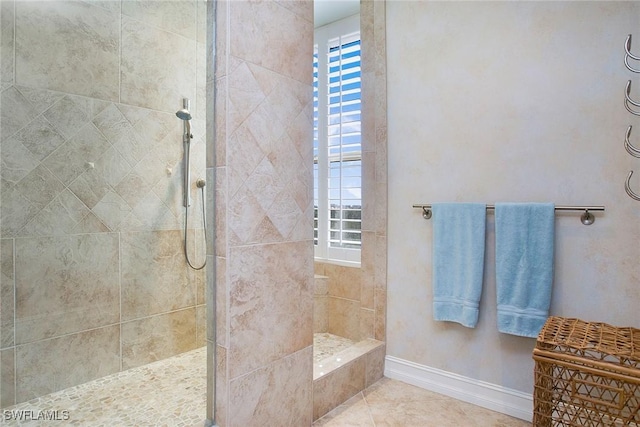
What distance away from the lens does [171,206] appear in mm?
1688

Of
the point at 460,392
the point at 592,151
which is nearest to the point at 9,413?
the point at 460,392

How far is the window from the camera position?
2.47m

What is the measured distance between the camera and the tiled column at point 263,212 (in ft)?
4.15

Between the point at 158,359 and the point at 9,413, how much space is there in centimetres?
Result: 53

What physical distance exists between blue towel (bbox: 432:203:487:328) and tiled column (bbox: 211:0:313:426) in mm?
742

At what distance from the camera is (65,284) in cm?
152

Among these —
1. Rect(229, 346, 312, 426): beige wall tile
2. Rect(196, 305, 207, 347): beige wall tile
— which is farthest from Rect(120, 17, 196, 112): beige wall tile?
Rect(229, 346, 312, 426): beige wall tile

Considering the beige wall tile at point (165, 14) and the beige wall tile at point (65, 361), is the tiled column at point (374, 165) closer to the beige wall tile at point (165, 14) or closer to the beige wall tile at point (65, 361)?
the beige wall tile at point (165, 14)

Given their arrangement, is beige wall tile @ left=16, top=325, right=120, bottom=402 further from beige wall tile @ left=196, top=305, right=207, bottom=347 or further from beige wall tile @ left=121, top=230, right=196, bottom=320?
beige wall tile @ left=196, top=305, right=207, bottom=347

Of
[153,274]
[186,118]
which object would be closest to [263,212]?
[186,118]

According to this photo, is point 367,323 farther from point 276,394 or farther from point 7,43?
point 7,43

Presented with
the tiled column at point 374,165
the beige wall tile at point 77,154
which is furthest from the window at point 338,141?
the beige wall tile at point 77,154

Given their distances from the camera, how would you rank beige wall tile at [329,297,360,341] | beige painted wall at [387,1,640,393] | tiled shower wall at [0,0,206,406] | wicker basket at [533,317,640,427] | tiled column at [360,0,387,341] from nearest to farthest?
wicker basket at [533,317,640,427] < tiled shower wall at [0,0,206,406] < beige painted wall at [387,1,640,393] < tiled column at [360,0,387,341] < beige wall tile at [329,297,360,341]

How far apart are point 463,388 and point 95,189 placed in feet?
6.76
